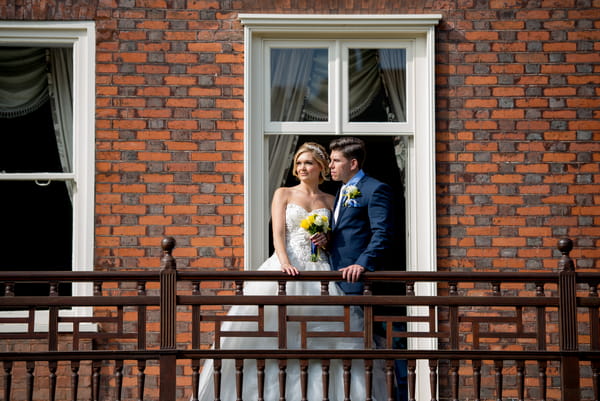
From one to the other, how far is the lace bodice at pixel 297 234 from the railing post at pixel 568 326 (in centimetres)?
170

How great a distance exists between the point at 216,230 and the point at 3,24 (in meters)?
2.42

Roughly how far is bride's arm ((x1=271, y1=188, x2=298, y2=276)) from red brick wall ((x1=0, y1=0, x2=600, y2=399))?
1.56ft

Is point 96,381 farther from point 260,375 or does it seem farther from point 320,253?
point 320,253

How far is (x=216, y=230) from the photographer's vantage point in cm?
632

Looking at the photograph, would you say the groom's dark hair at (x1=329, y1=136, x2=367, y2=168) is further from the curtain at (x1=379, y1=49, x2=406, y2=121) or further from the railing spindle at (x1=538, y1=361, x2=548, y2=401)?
the railing spindle at (x1=538, y1=361, x2=548, y2=401)

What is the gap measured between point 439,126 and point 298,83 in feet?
4.01

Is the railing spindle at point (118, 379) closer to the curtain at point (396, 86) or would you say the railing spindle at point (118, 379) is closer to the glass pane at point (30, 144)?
the glass pane at point (30, 144)

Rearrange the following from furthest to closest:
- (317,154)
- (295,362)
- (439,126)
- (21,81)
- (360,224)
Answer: (21,81)
(439,126)
(317,154)
(360,224)
(295,362)

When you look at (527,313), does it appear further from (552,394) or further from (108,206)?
(108,206)

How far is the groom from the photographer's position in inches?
213

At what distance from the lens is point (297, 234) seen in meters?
5.86

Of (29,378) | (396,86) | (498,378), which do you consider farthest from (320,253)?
(29,378)

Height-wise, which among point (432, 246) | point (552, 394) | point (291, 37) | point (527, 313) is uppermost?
point (291, 37)

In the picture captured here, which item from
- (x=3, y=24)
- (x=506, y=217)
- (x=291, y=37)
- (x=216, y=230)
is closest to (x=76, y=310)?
(x=216, y=230)
